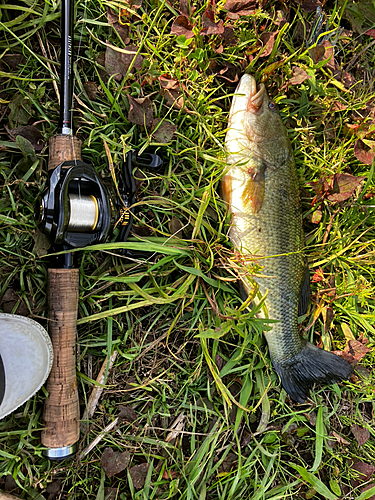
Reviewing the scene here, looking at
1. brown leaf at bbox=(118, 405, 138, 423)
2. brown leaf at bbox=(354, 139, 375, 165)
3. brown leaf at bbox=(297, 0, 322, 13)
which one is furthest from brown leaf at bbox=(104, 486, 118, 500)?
brown leaf at bbox=(297, 0, 322, 13)

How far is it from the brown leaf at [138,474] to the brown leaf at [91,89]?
2.20 meters

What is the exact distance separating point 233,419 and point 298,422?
528 mm

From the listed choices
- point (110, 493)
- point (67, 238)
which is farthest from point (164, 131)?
point (110, 493)

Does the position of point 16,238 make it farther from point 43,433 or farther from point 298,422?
point 298,422

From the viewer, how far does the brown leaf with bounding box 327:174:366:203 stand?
230 cm

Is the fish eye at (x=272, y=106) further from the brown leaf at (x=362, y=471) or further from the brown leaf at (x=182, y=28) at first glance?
the brown leaf at (x=362, y=471)

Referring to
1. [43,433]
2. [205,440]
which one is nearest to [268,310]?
[205,440]

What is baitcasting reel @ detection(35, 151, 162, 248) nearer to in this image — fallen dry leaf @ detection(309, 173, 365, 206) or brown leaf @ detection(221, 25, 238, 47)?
brown leaf @ detection(221, 25, 238, 47)

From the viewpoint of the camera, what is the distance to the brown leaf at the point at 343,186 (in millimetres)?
2303

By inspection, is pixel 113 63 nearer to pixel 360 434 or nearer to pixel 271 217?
pixel 271 217

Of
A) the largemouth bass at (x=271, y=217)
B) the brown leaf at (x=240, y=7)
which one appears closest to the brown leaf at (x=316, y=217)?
the largemouth bass at (x=271, y=217)

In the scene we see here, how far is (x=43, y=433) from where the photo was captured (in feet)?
5.62

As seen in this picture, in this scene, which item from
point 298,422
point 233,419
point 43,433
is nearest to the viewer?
point 43,433

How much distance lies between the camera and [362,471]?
231cm
